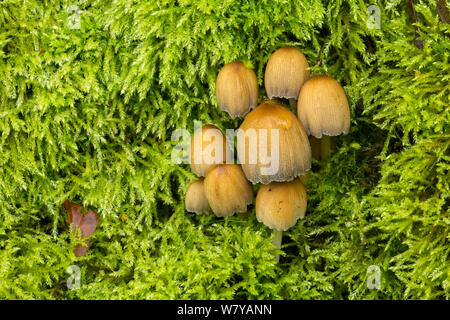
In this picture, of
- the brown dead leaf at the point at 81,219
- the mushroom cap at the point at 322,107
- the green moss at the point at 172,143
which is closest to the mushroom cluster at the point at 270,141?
the mushroom cap at the point at 322,107

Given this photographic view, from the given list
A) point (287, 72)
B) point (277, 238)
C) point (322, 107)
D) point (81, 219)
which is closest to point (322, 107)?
point (322, 107)

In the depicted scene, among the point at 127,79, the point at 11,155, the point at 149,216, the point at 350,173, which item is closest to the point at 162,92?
the point at 127,79

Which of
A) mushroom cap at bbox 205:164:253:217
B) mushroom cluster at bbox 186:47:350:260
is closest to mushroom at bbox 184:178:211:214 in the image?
mushroom cluster at bbox 186:47:350:260

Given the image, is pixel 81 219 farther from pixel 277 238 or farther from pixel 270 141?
pixel 270 141

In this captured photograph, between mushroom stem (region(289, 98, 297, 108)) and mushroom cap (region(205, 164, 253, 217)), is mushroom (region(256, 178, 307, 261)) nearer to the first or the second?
mushroom cap (region(205, 164, 253, 217))

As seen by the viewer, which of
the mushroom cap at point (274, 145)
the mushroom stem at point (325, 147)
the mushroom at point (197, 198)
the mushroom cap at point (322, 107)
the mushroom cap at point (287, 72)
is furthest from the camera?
the mushroom stem at point (325, 147)

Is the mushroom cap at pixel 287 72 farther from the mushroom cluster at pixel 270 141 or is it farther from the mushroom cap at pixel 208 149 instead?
the mushroom cap at pixel 208 149
